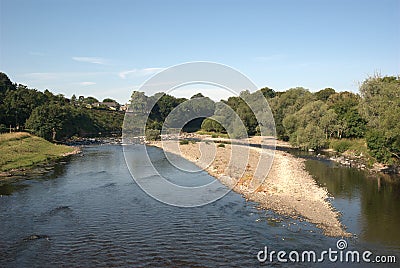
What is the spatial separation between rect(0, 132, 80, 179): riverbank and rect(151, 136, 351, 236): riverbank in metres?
17.4

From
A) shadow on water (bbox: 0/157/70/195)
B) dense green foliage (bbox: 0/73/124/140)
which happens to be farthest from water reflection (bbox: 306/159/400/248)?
dense green foliage (bbox: 0/73/124/140)

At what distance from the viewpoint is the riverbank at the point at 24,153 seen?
34688 mm

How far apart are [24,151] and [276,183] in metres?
30.6

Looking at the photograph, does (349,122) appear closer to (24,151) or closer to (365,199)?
(365,199)

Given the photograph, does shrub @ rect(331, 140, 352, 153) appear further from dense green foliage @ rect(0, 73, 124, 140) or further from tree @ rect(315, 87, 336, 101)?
dense green foliage @ rect(0, 73, 124, 140)

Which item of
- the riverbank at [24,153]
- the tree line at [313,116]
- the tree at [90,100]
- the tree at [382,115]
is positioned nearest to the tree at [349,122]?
the tree line at [313,116]

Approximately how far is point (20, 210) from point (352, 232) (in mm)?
18836

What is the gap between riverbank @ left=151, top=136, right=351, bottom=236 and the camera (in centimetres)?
2075

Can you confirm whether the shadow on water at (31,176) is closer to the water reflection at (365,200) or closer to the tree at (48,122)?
the tree at (48,122)

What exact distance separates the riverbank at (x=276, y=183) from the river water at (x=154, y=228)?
0.95m

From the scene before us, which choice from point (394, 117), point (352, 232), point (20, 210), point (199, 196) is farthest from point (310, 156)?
point (20, 210)

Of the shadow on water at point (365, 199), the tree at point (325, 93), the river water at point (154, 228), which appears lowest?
the river water at point (154, 228)

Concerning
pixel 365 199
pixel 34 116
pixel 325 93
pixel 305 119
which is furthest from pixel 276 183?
pixel 325 93

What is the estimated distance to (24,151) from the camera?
4238 centimetres
